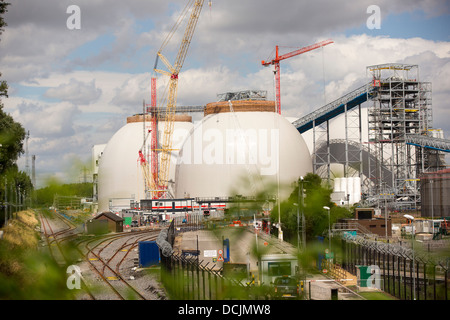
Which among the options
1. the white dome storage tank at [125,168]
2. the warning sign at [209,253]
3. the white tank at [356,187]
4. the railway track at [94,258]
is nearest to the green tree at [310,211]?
the warning sign at [209,253]

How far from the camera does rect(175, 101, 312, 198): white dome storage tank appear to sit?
62.8m

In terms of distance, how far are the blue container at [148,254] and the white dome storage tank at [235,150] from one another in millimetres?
37947

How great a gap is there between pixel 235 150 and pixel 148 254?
41.4 m

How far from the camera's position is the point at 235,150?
63.0m

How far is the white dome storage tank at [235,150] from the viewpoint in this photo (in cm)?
6275

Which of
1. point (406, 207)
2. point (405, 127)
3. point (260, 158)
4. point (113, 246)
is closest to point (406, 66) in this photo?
point (405, 127)

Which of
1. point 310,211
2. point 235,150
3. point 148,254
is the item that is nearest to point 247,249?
point 310,211

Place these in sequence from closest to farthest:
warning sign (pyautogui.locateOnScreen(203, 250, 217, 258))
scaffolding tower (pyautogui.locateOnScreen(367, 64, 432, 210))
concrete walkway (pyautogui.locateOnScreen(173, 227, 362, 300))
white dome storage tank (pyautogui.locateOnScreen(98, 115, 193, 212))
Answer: concrete walkway (pyautogui.locateOnScreen(173, 227, 362, 300)) → warning sign (pyautogui.locateOnScreen(203, 250, 217, 258)) → scaffolding tower (pyautogui.locateOnScreen(367, 64, 432, 210)) → white dome storage tank (pyautogui.locateOnScreen(98, 115, 193, 212))

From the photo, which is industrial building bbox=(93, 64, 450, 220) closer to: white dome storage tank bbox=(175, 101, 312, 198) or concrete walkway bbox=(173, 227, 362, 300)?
white dome storage tank bbox=(175, 101, 312, 198)

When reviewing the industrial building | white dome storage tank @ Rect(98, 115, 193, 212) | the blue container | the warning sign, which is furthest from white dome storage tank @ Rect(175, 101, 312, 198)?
the blue container

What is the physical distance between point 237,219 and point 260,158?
55.2 meters

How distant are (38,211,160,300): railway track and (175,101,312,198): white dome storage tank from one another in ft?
82.6

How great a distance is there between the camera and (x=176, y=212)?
62.9 m

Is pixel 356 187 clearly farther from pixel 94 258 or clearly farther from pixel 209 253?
pixel 94 258
